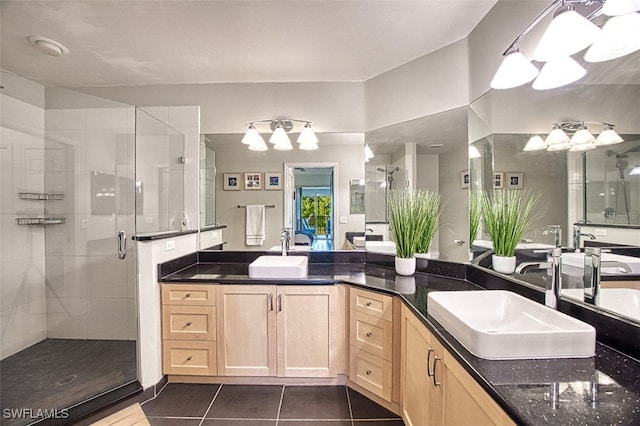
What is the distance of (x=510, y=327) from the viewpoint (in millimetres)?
1295

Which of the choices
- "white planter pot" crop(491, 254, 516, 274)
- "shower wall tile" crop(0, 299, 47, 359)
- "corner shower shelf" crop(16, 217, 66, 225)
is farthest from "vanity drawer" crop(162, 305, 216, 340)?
"white planter pot" crop(491, 254, 516, 274)

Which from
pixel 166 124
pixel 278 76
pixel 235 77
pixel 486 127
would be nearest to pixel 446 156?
pixel 486 127

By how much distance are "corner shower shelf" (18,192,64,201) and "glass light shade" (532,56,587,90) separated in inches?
143

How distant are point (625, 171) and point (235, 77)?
262cm

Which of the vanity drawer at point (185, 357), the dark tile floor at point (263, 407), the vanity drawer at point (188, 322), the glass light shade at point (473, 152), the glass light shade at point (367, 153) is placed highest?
the glass light shade at point (367, 153)

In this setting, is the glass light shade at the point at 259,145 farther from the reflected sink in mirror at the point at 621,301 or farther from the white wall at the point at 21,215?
the reflected sink in mirror at the point at 621,301

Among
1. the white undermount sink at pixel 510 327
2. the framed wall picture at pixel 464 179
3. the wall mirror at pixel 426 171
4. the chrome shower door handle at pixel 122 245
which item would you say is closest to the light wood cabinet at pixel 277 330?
the wall mirror at pixel 426 171

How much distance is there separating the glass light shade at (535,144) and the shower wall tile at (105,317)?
10.3 ft

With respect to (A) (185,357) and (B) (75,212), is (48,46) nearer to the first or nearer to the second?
(B) (75,212)

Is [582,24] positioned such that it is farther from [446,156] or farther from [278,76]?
[278,76]

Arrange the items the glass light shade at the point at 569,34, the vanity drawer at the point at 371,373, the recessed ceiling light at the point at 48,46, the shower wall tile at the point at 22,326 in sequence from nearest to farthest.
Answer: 1. the glass light shade at the point at 569,34
2. the vanity drawer at the point at 371,373
3. the recessed ceiling light at the point at 48,46
4. the shower wall tile at the point at 22,326

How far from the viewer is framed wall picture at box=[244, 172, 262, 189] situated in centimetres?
269

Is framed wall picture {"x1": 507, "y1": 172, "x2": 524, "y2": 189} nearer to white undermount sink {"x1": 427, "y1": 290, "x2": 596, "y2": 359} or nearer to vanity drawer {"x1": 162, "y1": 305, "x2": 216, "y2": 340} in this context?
white undermount sink {"x1": 427, "y1": 290, "x2": 596, "y2": 359}

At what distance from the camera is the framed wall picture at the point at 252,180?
2.69 metres
